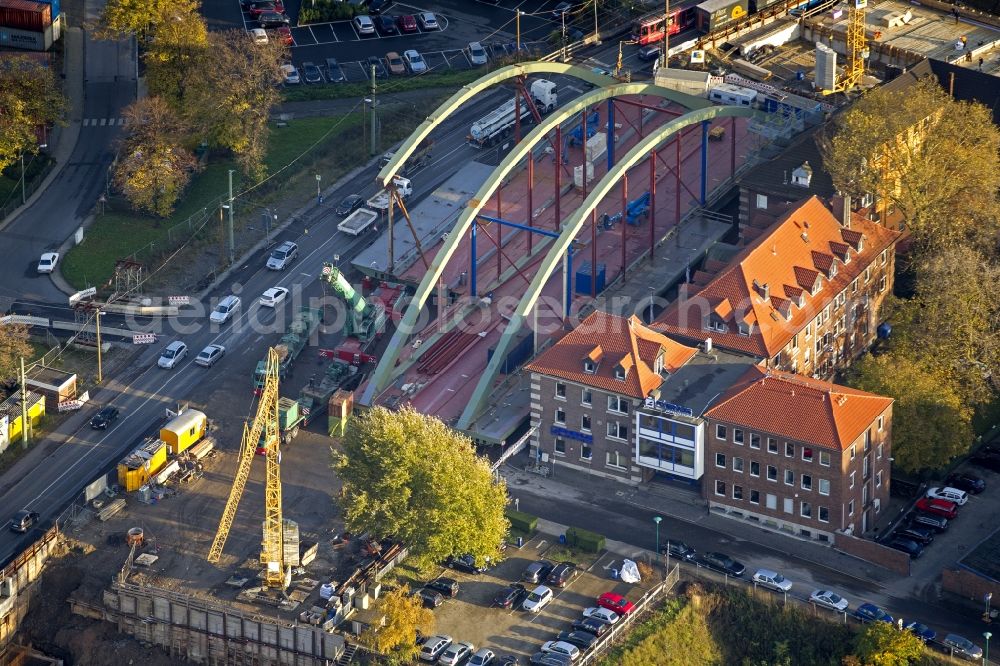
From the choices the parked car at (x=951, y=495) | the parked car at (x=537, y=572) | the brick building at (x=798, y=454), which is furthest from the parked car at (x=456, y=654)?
the parked car at (x=951, y=495)

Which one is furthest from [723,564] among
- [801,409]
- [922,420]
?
[922,420]

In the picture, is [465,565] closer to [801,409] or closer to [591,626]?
[591,626]

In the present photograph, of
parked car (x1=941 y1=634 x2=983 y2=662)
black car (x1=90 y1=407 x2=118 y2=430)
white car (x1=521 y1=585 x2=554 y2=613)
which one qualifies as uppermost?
black car (x1=90 y1=407 x2=118 y2=430)

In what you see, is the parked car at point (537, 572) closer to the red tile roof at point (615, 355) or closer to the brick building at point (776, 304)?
the red tile roof at point (615, 355)

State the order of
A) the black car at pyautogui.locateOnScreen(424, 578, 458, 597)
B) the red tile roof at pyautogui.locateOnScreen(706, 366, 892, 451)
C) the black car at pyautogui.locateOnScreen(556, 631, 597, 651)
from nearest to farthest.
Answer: the black car at pyautogui.locateOnScreen(556, 631, 597, 651) < the black car at pyautogui.locateOnScreen(424, 578, 458, 597) < the red tile roof at pyautogui.locateOnScreen(706, 366, 892, 451)

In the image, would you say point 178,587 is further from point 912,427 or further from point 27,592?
point 912,427

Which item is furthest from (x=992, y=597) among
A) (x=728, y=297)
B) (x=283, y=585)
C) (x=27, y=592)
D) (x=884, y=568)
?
(x=27, y=592)

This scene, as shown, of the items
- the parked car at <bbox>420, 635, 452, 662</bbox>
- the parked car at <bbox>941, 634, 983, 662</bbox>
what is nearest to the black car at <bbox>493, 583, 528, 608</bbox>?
the parked car at <bbox>420, 635, 452, 662</bbox>

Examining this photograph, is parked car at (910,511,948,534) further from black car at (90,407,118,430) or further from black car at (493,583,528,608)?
black car at (90,407,118,430)
